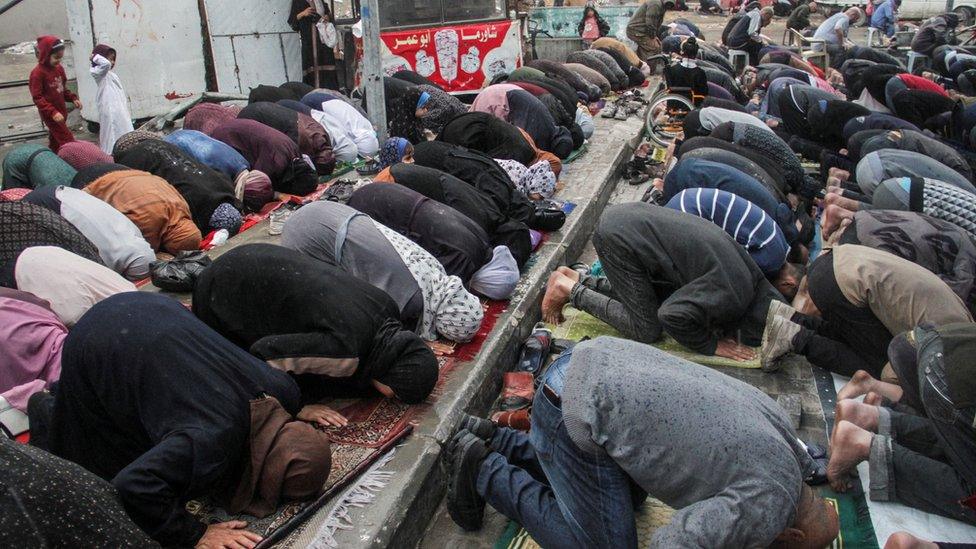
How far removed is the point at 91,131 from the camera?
969 cm

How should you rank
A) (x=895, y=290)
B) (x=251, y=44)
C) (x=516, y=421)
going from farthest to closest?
(x=251, y=44)
(x=895, y=290)
(x=516, y=421)

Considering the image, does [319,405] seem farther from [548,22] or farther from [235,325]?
[548,22]

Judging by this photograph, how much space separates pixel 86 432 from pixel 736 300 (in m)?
3.07

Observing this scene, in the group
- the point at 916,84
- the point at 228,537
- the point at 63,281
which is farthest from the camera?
the point at 916,84

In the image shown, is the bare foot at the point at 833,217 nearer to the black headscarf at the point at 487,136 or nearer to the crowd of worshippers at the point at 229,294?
the crowd of worshippers at the point at 229,294

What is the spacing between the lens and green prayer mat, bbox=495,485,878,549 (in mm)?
2881

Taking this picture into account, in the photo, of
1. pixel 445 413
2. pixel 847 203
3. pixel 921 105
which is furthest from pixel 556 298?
pixel 921 105

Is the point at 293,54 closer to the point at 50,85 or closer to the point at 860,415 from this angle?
the point at 50,85

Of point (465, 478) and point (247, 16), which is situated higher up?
point (247, 16)

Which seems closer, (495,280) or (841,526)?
(841,526)

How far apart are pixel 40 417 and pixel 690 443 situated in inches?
93.7

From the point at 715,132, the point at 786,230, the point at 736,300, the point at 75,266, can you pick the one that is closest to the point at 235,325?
the point at 75,266

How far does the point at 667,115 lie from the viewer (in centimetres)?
925

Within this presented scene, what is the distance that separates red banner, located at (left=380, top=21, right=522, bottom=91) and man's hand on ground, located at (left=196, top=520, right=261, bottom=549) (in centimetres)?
825
